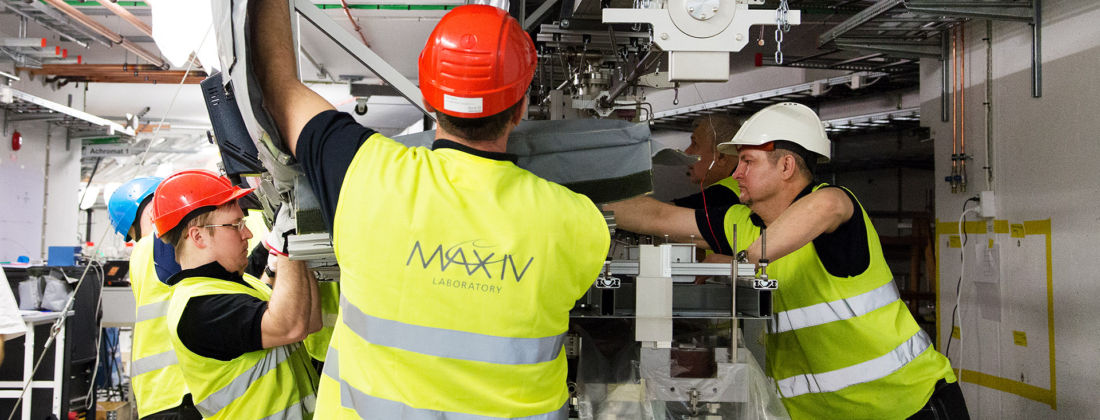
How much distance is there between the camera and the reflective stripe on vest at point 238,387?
1.93 m

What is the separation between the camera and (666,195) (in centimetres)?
677

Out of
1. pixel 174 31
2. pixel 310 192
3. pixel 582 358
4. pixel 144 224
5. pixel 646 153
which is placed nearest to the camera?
pixel 310 192

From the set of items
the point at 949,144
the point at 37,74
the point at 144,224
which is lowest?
the point at 144,224

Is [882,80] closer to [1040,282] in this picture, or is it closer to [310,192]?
[1040,282]

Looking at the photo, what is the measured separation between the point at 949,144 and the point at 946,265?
697 millimetres

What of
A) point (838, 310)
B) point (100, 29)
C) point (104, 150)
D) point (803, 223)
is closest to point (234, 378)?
point (803, 223)

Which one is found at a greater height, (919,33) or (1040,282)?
(919,33)

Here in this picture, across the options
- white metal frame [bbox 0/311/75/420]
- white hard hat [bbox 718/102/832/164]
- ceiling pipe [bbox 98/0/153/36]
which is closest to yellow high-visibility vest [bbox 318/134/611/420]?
white hard hat [bbox 718/102/832/164]

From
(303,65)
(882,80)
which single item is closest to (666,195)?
(882,80)

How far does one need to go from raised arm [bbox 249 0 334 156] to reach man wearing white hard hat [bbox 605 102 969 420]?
102 cm

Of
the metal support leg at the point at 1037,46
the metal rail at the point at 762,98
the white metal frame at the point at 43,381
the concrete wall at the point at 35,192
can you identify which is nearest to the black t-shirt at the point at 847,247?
the metal support leg at the point at 1037,46

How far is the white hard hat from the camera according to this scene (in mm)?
2236

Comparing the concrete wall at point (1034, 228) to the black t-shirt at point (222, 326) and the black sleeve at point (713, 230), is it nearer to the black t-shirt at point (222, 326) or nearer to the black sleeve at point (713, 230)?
the black sleeve at point (713, 230)

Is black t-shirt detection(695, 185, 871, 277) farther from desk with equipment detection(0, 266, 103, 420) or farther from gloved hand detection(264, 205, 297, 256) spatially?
desk with equipment detection(0, 266, 103, 420)
